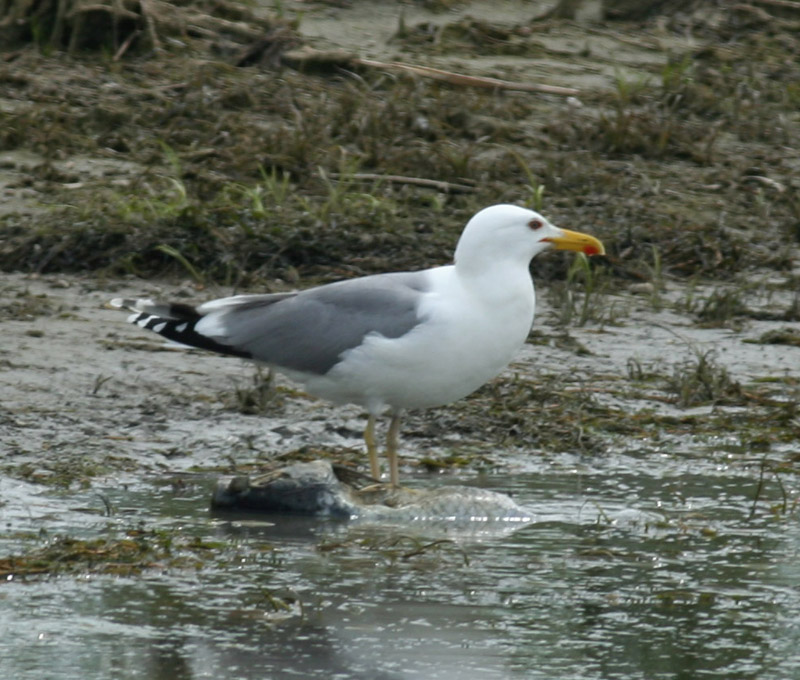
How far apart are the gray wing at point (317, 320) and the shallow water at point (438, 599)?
23.7 inches

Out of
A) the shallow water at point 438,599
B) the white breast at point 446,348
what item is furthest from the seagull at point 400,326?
the shallow water at point 438,599

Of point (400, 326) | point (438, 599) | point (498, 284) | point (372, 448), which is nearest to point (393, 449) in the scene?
point (372, 448)

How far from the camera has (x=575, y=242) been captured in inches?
269

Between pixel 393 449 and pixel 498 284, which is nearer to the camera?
pixel 498 284

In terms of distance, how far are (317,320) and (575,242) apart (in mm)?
1068

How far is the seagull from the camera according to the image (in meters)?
6.32

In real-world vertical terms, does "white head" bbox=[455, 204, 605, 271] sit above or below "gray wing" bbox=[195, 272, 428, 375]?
above

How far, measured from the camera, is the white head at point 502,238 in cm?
648

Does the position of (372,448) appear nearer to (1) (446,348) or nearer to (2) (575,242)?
(1) (446,348)

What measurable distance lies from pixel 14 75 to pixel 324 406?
207 inches

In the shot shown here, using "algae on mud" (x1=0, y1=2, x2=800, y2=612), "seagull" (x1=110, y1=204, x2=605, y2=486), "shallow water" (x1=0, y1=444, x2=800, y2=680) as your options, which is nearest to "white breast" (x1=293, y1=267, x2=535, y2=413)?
"seagull" (x1=110, y1=204, x2=605, y2=486)

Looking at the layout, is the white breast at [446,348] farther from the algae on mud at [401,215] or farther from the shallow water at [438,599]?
the algae on mud at [401,215]

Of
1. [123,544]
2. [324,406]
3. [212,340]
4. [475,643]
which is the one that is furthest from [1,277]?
[475,643]

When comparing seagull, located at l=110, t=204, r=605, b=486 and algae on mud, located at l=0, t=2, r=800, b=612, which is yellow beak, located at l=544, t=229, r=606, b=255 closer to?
seagull, located at l=110, t=204, r=605, b=486
